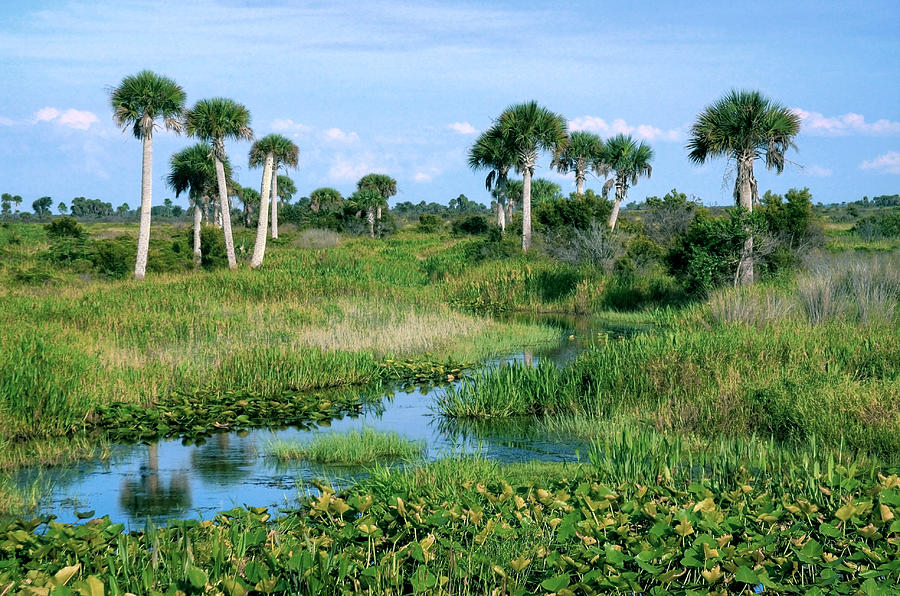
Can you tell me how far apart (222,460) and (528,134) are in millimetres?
34797

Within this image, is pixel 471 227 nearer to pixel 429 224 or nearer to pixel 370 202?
pixel 429 224

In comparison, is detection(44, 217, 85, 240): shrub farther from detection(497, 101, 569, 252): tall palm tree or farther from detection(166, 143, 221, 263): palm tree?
detection(497, 101, 569, 252): tall palm tree

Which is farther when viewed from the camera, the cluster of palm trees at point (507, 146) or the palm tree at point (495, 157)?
the palm tree at point (495, 157)

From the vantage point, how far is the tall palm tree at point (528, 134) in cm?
4312

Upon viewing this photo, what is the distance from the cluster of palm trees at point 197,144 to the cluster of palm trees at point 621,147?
1237 centimetres

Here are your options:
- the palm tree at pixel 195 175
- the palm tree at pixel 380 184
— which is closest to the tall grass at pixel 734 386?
the palm tree at pixel 195 175

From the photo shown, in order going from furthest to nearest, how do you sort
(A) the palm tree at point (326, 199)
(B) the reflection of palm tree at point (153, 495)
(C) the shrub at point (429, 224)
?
1. (A) the palm tree at point (326, 199)
2. (C) the shrub at point (429, 224)
3. (B) the reflection of palm tree at point (153, 495)

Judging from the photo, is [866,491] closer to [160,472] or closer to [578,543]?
[578,543]

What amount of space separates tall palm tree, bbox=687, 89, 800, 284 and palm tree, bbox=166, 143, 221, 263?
28643 millimetres

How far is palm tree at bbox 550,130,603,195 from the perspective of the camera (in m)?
53.3

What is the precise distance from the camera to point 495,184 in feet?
188

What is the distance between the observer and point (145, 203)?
111ft

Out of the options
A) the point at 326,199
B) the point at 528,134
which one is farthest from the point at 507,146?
the point at 326,199

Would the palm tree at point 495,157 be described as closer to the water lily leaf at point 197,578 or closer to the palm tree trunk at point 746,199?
the palm tree trunk at point 746,199
